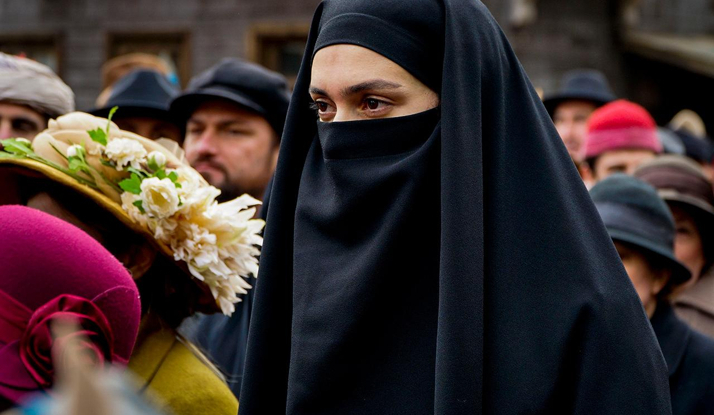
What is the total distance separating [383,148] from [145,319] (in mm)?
867

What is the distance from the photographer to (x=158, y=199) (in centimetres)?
281

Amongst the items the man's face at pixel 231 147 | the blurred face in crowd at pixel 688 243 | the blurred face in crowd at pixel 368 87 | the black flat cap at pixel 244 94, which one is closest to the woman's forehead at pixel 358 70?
the blurred face in crowd at pixel 368 87

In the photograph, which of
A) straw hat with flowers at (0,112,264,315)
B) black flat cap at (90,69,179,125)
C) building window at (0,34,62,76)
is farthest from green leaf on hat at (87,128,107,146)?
building window at (0,34,62,76)

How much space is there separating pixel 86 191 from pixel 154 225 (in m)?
0.20

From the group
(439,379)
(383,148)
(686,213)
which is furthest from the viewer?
(686,213)

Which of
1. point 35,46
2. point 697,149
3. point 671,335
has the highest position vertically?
point 35,46

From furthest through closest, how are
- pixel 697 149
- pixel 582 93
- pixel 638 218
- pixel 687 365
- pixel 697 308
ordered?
pixel 697 149 < pixel 582 93 < pixel 697 308 < pixel 638 218 < pixel 687 365

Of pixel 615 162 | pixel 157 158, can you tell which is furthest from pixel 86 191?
pixel 615 162

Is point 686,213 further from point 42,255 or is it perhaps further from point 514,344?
point 42,255

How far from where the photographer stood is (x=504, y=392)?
221cm

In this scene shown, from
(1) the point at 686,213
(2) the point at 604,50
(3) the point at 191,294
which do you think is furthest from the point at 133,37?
(3) the point at 191,294

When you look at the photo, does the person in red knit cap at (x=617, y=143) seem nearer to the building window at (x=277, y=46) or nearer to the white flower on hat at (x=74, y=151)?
the white flower on hat at (x=74, y=151)

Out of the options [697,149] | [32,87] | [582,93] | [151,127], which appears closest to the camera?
[32,87]

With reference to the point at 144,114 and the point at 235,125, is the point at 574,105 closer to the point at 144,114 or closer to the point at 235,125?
the point at 235,125
